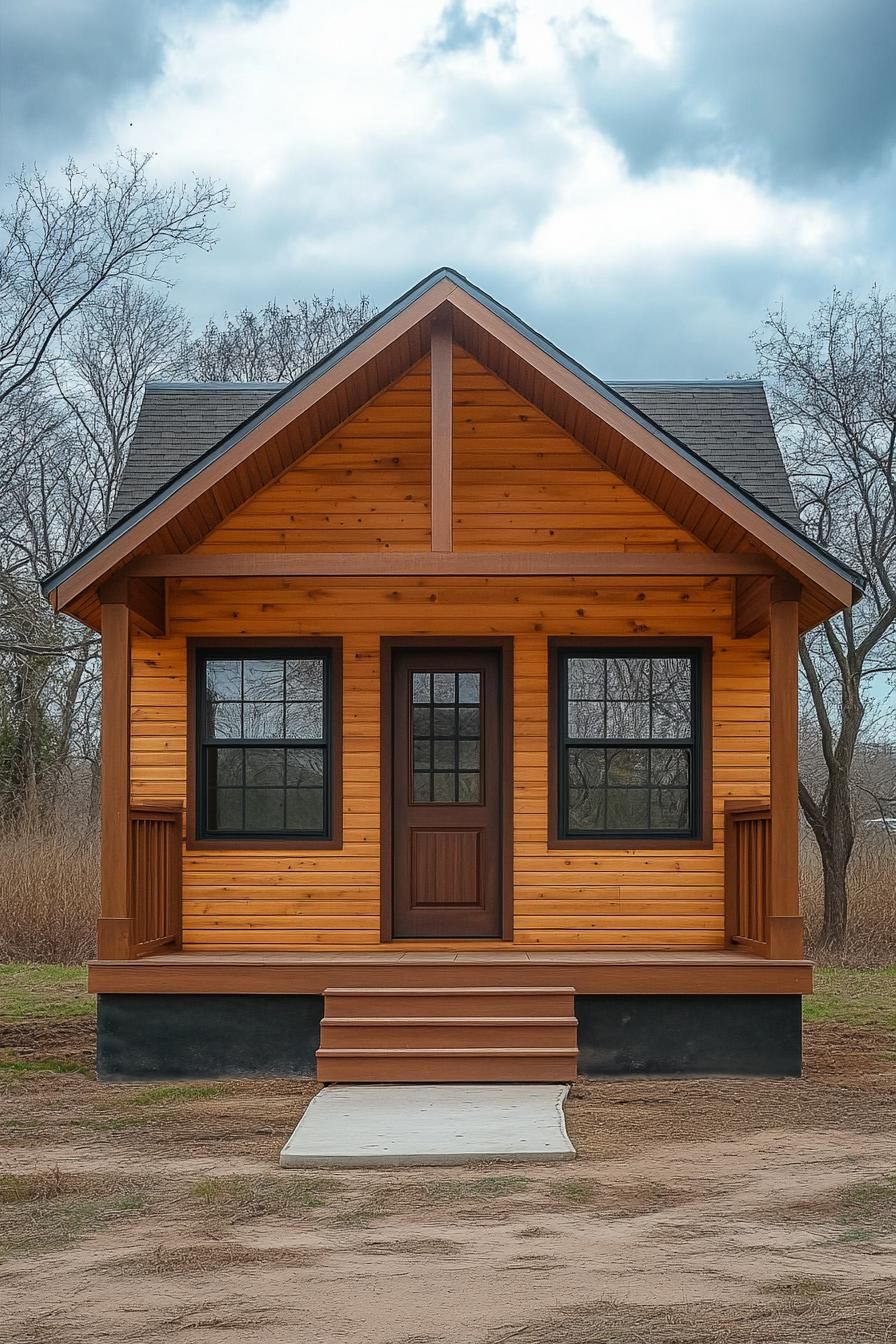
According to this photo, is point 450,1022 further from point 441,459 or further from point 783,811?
point 441,459

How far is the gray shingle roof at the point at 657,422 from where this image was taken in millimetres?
10758

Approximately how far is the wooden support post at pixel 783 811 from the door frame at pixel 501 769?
1.89m

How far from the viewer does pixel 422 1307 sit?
4.65 m

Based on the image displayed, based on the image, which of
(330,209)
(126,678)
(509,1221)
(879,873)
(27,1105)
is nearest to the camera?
A: (509,1221)

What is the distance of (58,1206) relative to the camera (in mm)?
5910

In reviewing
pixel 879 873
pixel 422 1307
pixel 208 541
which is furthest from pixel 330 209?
pixel 422 1307

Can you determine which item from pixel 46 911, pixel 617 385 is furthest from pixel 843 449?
pixel 46 911

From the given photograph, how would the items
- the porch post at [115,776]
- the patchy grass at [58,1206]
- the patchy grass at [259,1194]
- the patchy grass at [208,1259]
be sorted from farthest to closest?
the porch post at [115,776] < the patchy grass at [259,1194] < the patchy grass at [58,1206] < the patchy grass at [208,1259]

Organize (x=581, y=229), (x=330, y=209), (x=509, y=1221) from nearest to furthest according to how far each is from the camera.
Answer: (x=509, y=1221) < (x=330, y=209) < (x=581, y=229)

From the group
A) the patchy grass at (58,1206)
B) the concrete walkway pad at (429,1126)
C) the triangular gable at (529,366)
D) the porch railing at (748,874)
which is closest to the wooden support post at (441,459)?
the triangular gable at (529,366)

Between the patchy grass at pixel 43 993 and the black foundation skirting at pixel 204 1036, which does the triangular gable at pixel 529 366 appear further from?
the patchy grass at pixel 43 993

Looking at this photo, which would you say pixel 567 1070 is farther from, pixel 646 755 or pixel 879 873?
pixel 879 873

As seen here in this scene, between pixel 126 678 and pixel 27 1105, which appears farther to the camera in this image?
pixel 126 678

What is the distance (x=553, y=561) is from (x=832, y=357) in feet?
34.3
